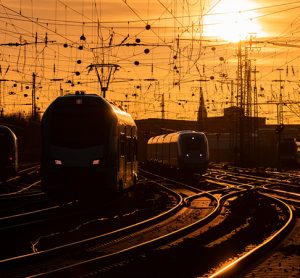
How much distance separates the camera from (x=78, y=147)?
22375 mm

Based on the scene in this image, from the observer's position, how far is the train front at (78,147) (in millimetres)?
22109

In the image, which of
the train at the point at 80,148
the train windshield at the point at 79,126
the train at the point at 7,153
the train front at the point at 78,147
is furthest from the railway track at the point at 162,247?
the train at the point at 7,153

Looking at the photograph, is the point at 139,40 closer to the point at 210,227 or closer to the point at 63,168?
the point at 63,168

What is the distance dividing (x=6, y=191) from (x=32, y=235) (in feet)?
55.0

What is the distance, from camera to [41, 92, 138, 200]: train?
22.1 meters

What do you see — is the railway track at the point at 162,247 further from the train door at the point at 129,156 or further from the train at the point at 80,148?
the train door at the point at 129,156

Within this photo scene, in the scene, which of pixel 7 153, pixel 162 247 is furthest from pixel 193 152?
pixel 162 247

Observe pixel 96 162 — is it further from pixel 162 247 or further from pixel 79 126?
pixel 162 247

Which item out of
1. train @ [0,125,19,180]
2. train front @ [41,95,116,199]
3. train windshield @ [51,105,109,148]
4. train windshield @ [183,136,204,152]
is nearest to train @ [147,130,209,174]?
train windshield @ [183,136,204,152]

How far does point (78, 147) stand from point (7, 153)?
1854 cm

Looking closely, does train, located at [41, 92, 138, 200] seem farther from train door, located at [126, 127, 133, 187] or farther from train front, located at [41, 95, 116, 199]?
train door, located at [126, 127, 133, 187]

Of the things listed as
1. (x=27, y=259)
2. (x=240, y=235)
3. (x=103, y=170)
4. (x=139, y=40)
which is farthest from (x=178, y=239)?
(x=139, y=40)

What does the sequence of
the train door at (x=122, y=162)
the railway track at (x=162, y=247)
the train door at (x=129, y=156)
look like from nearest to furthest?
the railway track at (x=162, y=247) < the train door at (x=122, y=162) < the train door at (x=129, y=156)

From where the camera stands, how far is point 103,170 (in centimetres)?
2230
